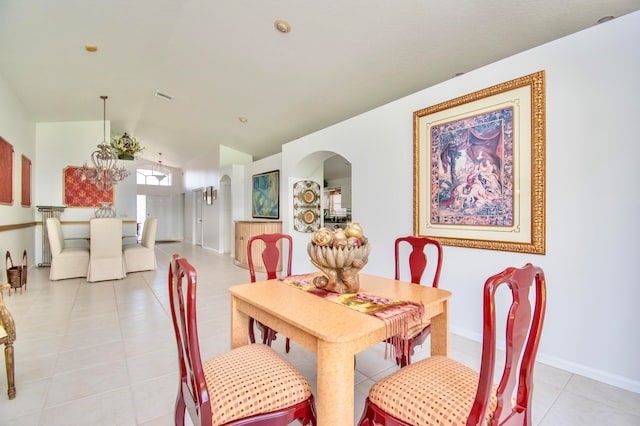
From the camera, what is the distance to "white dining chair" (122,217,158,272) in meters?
5.27

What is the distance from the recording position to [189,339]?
92 centimetres

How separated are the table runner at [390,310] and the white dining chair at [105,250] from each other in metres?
4.48

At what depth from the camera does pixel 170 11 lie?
10.8 ft

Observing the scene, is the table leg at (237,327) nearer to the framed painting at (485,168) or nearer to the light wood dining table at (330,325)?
the light wood dining table at (330,325)

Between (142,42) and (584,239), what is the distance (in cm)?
496

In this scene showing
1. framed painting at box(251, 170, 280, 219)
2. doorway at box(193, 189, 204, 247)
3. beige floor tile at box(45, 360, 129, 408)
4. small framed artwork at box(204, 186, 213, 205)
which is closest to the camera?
beige floor tile at box(45, 360, 129, 408)

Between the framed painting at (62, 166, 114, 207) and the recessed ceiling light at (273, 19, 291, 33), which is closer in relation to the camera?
the recessed ceiling light at (273, 19, 291, 33)

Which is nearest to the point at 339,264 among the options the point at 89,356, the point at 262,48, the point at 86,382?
the point at 86,382

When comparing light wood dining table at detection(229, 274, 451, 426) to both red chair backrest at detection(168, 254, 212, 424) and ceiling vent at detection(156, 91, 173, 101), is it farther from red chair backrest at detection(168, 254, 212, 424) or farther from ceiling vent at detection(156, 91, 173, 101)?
ceiling vent at detection(156, 91, 173, 101)

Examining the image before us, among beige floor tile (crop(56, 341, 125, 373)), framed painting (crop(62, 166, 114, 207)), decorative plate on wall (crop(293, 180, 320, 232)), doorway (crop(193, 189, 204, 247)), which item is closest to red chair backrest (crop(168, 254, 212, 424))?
beige floor tile (crop(56, 341, 125, 373))

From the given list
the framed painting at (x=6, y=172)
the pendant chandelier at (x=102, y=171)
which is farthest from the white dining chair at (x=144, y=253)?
the framed painting at (x=6, y=172)

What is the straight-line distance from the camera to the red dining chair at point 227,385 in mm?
920

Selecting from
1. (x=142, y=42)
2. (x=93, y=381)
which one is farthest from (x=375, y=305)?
(x=142, y=42)

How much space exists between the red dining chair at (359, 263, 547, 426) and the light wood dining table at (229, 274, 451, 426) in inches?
6.5
